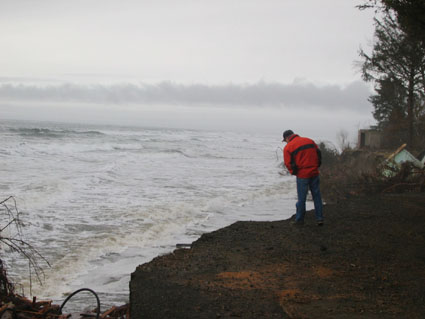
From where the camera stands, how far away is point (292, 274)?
6.40 meters

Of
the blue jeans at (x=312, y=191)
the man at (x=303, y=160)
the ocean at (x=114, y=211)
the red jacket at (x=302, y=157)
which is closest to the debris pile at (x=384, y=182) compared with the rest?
the ocean at (x=114, y=211)

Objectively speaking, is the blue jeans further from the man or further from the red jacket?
the red jacket

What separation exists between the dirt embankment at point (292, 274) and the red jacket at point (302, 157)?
116 centimetres

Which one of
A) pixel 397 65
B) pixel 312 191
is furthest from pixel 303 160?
pixel 397 65

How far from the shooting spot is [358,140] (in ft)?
107

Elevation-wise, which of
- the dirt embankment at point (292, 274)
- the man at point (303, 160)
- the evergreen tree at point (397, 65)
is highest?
the evergreen tree at point (397, 65)

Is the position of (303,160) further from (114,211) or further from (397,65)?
(397,65)

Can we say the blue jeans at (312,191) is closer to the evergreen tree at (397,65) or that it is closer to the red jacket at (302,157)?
the red jacket at (302,157)

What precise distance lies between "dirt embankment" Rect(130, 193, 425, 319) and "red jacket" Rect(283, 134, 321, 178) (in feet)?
3.81

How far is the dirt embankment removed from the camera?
16.9ft

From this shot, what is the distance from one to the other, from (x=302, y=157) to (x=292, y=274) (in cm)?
325

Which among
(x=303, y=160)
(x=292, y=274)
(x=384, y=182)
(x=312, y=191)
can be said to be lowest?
(x=292, y=274)

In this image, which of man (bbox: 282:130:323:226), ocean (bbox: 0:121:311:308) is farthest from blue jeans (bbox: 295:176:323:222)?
ocean (bbox: 0:121:311:308)

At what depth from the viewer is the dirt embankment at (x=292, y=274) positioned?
5145mm
